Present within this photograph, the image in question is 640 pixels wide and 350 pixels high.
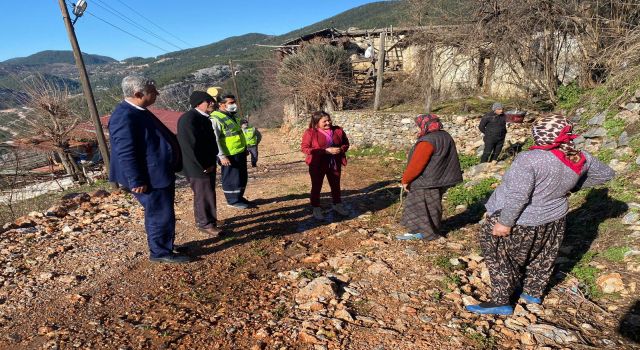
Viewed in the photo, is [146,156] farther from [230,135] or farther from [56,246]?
[56,246]

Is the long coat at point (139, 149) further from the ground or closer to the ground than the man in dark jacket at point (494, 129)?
further from the ground

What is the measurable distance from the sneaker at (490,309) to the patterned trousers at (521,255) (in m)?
0.04

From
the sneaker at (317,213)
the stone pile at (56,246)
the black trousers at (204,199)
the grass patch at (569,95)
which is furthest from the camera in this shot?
the grass patch at (569,95)

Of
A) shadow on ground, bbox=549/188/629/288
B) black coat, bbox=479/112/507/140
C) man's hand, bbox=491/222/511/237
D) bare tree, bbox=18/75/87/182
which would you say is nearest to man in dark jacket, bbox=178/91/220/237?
man's hand, bbox=491/222/511/237

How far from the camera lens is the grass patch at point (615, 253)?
2.83m

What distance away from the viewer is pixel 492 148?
7.21 m

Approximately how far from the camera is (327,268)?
331 cm

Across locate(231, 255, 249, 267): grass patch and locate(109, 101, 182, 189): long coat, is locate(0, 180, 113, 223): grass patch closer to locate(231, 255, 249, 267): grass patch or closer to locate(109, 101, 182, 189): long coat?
locate(109, 101, 182, 189): long coat

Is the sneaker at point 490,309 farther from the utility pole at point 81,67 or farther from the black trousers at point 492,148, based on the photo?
the utility pole at point 81,67

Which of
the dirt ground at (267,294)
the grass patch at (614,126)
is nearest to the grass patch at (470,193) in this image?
the dirt ground at (267,294)

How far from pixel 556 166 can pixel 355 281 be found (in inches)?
68.7

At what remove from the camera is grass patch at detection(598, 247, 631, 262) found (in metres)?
2.83

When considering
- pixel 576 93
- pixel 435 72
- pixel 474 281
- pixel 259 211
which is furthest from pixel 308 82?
pixel 474 281

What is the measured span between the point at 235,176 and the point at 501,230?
363cm
